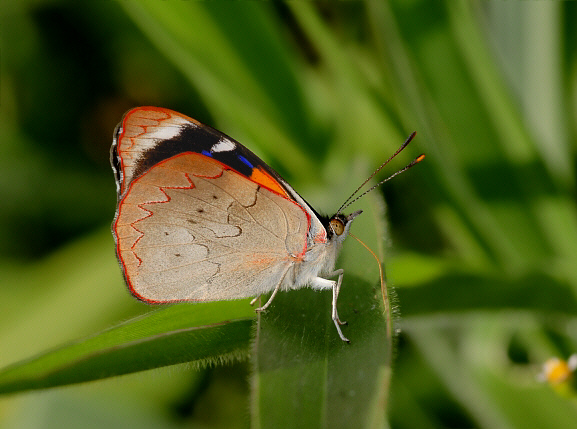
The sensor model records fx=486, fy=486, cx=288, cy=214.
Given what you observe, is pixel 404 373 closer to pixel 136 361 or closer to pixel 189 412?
pixel 189 412

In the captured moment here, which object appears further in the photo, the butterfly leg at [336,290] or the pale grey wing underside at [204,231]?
the pale grey wing underside at [204,231]

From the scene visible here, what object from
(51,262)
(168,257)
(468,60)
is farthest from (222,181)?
(51,262)

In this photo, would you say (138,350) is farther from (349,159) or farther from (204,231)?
(349,159)

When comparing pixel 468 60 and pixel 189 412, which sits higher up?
pixel 468 60

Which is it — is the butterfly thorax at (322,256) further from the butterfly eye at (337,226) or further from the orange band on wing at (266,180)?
the orange band on wing at (266,180)

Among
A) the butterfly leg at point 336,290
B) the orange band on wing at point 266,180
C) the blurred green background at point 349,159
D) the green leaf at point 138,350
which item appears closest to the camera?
the green leaf at point 138,350

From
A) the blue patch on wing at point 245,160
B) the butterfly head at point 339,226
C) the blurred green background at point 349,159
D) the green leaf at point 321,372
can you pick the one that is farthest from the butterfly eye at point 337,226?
the green leaf at point 321,372

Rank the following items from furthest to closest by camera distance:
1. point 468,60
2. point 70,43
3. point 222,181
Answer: point 70,43 → point 468,60 → point 222,181

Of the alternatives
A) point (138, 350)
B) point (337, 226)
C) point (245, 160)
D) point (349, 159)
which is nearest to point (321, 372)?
point (138, 350)
